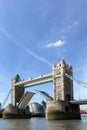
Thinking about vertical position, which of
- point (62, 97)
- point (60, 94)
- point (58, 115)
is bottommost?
point (58, 115)

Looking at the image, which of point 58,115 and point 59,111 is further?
point 59,111

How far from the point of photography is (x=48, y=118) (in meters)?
64.1

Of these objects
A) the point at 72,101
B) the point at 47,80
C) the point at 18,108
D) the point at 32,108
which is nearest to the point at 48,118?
the point at 72,101

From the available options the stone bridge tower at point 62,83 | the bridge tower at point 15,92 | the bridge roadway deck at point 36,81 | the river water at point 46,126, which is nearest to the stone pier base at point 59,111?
the stone bridge tower at point 62,83

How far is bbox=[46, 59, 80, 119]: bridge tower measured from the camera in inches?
2532

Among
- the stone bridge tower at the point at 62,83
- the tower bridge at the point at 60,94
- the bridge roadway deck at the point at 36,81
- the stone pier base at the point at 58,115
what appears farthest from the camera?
the bridge roadway deck at the point at 36,81

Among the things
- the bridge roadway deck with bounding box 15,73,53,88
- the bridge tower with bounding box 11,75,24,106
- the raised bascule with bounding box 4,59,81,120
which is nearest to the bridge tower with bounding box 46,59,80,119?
the raised bascule with bounding box 4,59,81,120

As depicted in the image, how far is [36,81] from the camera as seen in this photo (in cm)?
8481

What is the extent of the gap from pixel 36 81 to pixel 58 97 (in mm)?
14924

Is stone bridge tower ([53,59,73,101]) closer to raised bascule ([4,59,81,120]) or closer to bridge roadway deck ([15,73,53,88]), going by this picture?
raised bascule ([4,59,81,120])

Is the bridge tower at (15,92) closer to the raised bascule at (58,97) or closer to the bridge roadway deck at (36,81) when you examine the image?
the bridge roadway deck at (36,81)

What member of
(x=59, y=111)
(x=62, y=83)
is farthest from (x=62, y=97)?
(x=59, y=111)

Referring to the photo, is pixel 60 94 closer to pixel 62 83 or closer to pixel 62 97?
pixel 62 97

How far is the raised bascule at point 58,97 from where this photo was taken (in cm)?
6458
